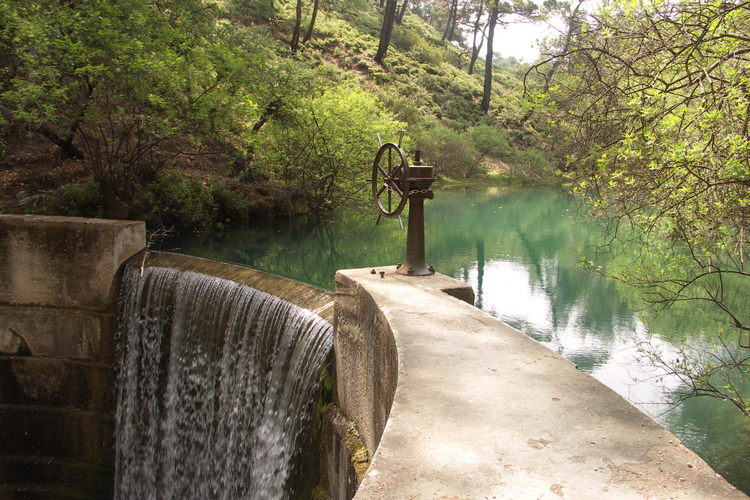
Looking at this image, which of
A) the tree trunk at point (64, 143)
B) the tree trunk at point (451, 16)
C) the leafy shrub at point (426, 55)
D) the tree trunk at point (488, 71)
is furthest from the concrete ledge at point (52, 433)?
the tree trunk at point (451, 16)

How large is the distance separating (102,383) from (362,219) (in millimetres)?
9776

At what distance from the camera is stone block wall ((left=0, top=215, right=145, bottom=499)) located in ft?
24.1

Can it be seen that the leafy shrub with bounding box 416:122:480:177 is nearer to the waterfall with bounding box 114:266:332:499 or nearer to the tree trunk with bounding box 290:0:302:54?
the tree trunk with bounding box 290:0:302:54

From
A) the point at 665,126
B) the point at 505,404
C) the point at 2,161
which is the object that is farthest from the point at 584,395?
the point at 2,161

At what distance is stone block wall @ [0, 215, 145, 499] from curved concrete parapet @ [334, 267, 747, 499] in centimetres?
507

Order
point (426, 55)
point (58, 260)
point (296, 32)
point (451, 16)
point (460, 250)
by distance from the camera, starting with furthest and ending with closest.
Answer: point (451, 16) < point (426, 55) < point (296, 32) < point (460, 250) < point (58, 260)

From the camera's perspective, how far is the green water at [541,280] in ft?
22.3

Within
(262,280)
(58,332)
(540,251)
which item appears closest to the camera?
(262,280)

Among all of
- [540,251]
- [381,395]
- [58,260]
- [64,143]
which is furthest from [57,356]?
[540,251]

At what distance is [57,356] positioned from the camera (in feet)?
24.7

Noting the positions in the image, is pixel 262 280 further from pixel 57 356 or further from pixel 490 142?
pixel 490 142

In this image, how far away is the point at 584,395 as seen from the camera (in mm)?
2555

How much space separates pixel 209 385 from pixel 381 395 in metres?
3.36

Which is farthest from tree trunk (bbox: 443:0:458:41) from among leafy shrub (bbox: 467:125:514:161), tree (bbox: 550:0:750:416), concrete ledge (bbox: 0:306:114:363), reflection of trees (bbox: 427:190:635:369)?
tree (bbox: 550:0:750:416)
